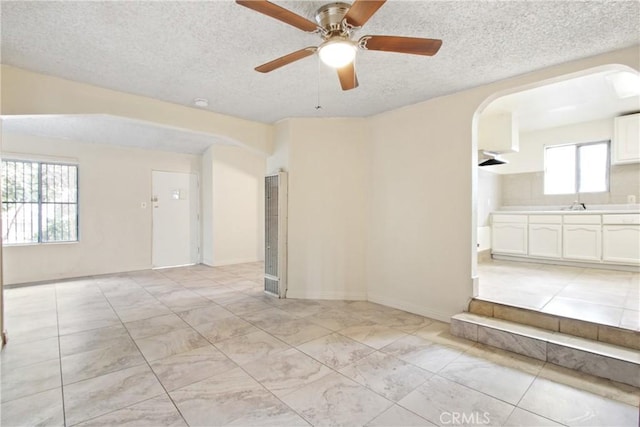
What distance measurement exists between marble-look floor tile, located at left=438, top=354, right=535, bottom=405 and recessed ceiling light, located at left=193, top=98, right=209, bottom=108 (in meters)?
3.53

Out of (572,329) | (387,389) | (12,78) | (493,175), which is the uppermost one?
(12,78)

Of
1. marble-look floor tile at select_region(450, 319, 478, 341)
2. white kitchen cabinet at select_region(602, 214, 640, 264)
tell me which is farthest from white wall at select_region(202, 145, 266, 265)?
white kitchen cabinet at select_region(602, 214, 640, 264)

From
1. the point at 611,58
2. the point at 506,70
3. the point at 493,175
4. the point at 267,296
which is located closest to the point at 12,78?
the point at 267,296

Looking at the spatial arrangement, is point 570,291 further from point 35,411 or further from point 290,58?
point 35,411

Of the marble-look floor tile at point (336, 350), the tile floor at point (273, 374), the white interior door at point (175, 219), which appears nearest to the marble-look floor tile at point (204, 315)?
the tile floor at point (273, 374)

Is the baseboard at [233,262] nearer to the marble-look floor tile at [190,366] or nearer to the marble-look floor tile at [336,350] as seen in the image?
the marble-look floor tile at [190,366]

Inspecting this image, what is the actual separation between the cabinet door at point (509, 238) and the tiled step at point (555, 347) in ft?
9.22

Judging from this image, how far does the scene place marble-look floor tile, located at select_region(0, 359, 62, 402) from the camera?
194 cm

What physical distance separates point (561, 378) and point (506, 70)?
2506mm

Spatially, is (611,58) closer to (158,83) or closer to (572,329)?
(572,329)

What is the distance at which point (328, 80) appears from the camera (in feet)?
9.28

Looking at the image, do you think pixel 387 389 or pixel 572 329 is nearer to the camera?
pixel 387 389

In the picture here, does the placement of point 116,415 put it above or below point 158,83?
below

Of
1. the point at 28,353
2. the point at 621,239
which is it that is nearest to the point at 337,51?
the point at 28,353
